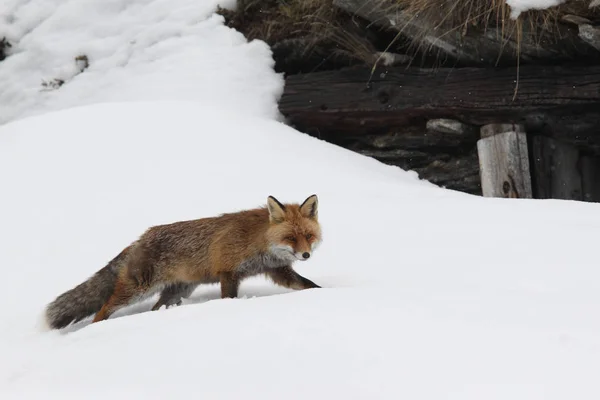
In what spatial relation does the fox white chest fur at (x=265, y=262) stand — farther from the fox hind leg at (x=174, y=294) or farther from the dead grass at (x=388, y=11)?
the dead grass at (x=388, y=11)

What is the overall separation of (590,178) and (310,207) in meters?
5.37

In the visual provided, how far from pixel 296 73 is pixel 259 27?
1.00 meters

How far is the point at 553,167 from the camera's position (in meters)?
9.05

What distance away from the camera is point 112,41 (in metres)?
12.3

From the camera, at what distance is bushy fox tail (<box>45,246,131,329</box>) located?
5148mm

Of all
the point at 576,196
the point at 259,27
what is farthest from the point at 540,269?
the point at 259,27

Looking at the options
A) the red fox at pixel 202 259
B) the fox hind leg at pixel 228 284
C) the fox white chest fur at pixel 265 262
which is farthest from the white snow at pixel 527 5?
the fox hind leg at pixel 228 284

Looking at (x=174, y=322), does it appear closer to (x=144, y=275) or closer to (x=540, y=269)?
(x=144, y=275)

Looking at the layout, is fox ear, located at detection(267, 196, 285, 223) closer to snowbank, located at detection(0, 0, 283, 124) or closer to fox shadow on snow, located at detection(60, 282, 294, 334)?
fox shadow on snow, located at detection(60, 282, 294, 334)

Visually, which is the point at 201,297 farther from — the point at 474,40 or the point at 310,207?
the point at 474,40

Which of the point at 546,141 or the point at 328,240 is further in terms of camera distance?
the point at 546,141

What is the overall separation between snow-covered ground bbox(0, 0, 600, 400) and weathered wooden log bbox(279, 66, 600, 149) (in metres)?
0.54

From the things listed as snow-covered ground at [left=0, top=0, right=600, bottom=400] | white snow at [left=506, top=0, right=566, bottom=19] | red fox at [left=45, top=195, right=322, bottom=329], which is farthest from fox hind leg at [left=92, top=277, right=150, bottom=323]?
white snow at [left=506, top=0, right=566, bottom=19]

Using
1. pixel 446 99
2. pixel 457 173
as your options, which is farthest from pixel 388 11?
pixel 457 173
